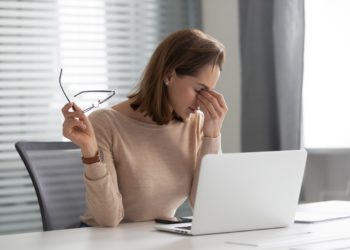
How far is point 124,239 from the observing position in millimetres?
1617

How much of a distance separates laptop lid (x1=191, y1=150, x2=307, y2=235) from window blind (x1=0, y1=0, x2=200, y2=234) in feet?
6.18

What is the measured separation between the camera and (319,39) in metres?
3.16

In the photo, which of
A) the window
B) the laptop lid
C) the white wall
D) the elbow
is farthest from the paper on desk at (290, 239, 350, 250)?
the white wall

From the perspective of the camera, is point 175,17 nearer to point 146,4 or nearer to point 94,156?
point 146,4

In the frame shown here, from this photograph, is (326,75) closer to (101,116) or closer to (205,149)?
(205,149)

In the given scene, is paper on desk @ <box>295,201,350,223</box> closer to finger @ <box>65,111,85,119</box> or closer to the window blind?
finger @ <box>65,111,85,119</box>

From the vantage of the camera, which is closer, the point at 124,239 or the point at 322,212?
the point at 124,239

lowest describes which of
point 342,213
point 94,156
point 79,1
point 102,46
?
point 342,213

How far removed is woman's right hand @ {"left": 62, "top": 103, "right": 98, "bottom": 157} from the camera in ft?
5.90

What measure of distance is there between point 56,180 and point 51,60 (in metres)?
1.44

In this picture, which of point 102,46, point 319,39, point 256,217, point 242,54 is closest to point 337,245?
point 256,217

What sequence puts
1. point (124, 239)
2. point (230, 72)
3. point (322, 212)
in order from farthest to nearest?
point (230, 72)
point (322, 212)
point (124, 239)

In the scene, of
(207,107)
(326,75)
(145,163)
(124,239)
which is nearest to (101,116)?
(145,163)

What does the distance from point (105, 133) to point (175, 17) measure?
6.11 ft
